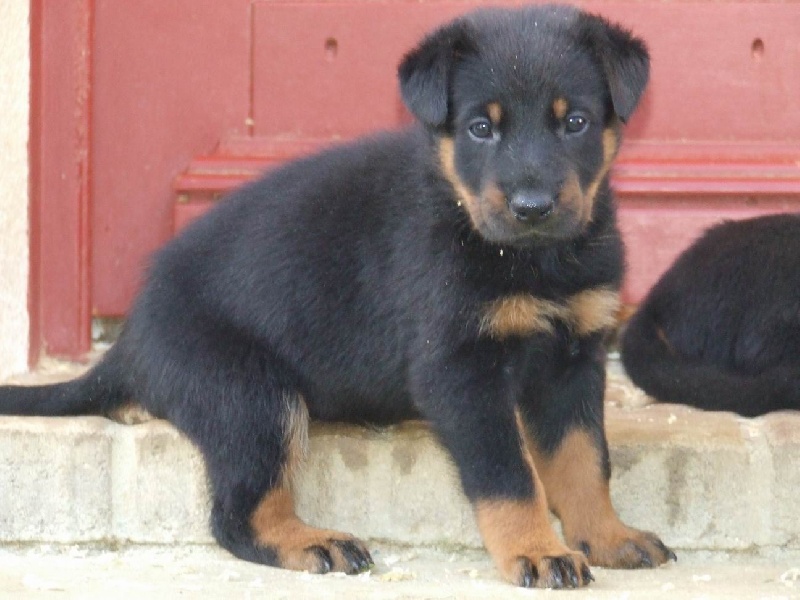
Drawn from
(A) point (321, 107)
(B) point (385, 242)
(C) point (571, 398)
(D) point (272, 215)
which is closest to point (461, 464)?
(C) point (571, 398)

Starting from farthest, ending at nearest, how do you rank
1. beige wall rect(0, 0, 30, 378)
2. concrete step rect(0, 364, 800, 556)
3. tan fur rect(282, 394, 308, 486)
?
beige wall rect(0, 0, 30, 378)
concrete step rect(0, 364, 800, 556)
tan fur rect(282, 394, 308, 486)

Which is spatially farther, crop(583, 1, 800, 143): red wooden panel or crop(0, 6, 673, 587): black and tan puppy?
crop(583, 1, 800, 143): red wooden panel

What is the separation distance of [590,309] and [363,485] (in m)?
0.87

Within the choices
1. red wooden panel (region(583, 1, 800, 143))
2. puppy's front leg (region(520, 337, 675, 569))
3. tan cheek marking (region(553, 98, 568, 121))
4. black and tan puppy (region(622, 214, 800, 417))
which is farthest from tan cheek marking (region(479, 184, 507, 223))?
red wooden panel (region(583, 1, 800, 143))

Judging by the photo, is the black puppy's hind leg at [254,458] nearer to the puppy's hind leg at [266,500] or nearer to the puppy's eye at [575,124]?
the puppy's hind leg at [266,500]

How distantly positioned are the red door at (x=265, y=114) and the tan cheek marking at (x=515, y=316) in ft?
4.96

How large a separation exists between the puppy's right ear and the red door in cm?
145

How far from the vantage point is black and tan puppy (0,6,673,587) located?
379cm

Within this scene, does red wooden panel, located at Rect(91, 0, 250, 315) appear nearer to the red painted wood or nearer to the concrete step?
the red painted wood

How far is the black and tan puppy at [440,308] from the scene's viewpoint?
3.79m

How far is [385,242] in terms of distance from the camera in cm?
416

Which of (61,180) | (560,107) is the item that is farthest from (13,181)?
(560,107)

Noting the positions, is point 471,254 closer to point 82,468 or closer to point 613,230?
point 613,230

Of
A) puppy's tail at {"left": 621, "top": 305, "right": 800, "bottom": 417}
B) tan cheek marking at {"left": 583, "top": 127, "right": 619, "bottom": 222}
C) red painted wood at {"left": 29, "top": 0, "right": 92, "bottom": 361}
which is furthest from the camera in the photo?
red painted wood at {"left": 29, "top": 0, "right": 92, "bottom": 361}
